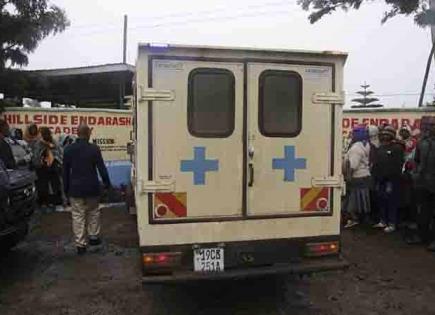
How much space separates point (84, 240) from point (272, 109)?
3877 millimetres

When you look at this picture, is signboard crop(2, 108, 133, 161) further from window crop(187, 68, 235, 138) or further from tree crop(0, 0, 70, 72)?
window crop(187, 68, 235, 138)

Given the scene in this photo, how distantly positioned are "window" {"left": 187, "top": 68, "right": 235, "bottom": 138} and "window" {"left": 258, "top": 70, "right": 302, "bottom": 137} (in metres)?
0.31

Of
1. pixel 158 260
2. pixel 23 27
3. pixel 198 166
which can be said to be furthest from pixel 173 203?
pixel 23 27

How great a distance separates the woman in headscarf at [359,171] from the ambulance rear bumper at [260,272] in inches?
155

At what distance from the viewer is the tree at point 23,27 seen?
609 inches

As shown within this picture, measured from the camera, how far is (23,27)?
1556 cm

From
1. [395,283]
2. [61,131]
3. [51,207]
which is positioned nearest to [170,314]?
[395,283]

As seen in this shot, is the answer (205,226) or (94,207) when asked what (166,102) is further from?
(94,207)

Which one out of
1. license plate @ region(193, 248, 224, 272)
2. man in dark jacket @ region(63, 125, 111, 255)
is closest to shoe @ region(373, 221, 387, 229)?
man in dark jacket @ region(63, 125, 111, 255)

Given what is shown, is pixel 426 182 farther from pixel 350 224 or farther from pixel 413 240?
pixel 350 224

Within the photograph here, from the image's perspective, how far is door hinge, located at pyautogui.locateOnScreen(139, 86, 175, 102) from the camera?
521 centimetres

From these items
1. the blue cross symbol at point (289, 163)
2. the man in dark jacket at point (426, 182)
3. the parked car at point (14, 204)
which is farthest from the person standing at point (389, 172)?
the parked car at point (14, 204)

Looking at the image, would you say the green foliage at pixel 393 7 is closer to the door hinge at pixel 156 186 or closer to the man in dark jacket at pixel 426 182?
the man in dark jacket at pixel 426 182

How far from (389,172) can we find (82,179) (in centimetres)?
466
